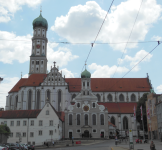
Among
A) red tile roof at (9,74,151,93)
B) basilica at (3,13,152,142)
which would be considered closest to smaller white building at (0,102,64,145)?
basilica at (3,13,152,142)

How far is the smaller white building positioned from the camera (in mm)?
54438

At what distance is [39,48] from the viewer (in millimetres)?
95000

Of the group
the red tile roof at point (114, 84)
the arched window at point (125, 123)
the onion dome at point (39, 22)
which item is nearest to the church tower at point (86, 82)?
the red tile roof at point (114, 84)

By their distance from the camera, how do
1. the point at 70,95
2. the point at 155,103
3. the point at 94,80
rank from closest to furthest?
the point at 155,103 → the point at 70,95 → the point at 94,80

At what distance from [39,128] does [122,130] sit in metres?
27.8

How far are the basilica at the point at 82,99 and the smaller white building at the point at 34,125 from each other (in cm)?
154

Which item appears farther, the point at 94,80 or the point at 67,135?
the point at 94,80

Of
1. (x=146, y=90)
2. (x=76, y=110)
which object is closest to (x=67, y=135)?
(x=76, y=110)

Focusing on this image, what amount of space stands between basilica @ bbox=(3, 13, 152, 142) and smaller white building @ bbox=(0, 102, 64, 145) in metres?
1.54

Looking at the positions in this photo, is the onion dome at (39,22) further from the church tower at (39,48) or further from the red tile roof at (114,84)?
the red tile roof at (114,84)

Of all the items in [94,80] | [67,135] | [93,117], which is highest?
[94,80]

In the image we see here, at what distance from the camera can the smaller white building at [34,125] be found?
54438 millimetres

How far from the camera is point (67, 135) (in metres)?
64.3

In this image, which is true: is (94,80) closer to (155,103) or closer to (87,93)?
(87,93)
